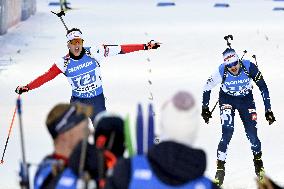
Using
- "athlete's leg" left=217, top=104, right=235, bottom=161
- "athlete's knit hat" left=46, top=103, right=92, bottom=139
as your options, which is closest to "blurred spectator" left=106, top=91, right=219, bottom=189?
"athlete's knit hat" left=46, top=103, right=92, bottom=139

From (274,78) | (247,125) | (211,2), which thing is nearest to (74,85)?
(247,125)

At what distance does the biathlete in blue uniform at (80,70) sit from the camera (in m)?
7.23

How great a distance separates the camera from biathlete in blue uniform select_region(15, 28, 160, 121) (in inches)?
285

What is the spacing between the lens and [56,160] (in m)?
2.63

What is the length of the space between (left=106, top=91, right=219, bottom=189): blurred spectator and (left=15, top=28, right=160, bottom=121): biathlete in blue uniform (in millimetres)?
4991

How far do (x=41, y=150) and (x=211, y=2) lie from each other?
28681 millimetres

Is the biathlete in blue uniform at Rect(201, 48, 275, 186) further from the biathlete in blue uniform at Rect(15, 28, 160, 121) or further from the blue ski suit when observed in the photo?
the biathlete in blue uniform at Rect(15, 28, 160, 121)

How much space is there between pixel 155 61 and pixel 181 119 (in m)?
14.6

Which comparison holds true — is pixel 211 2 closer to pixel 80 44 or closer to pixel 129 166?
pixel 80 44

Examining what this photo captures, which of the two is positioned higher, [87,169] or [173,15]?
[173,15]

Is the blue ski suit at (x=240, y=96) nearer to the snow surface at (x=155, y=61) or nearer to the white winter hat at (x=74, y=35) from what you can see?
the snow surface at (x=155, y=61)

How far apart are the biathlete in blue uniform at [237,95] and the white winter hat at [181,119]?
177 inches

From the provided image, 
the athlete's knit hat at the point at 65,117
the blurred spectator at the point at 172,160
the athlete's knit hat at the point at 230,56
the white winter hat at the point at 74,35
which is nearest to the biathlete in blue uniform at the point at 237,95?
the athlete's knit hat at the point at 230,56

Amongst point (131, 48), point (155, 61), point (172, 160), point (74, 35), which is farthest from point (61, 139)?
point (155, 61)
